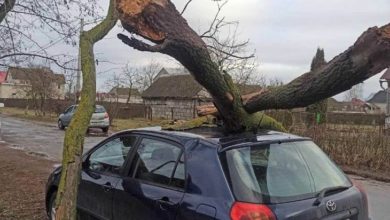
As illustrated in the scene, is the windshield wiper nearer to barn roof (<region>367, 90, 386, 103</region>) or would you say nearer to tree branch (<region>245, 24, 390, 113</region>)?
tree branch (<region>245, 24, 390, 113</region>)

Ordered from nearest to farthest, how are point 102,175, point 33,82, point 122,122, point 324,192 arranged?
point 324,192, point 102,175, point 33,82, point 122,122

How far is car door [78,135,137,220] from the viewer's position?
5.33 m

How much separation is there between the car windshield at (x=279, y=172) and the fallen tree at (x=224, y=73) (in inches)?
23.7

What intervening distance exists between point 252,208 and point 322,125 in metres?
12.4

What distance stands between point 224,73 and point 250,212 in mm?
2122

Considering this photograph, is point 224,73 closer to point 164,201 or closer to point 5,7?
point 164,201

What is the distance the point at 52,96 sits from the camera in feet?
158

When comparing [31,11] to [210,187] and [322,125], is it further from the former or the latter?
[322,125]

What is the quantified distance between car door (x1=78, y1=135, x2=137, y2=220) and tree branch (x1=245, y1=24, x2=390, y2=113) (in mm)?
1536

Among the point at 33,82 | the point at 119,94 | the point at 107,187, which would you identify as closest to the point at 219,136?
the point at 107,187

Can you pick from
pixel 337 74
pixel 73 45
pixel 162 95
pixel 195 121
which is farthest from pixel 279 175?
pixel 162 95

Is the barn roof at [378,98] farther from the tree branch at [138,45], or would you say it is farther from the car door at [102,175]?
the tree branch at [138,45]

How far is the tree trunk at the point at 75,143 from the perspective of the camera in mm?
5473

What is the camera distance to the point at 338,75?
4523mm
